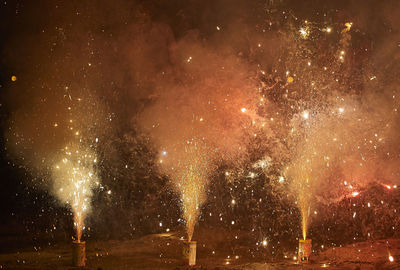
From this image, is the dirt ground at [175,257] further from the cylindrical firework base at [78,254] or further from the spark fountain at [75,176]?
the spark fountain at [75,176]

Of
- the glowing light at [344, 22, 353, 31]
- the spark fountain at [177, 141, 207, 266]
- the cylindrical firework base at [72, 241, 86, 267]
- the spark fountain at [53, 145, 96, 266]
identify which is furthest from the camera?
the spark fountain at [53, 145, 96, 266]

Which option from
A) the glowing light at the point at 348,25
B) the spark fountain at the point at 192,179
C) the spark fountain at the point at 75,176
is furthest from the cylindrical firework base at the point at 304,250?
the spark fountain at the point at 75,176

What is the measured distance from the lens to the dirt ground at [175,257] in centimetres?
503

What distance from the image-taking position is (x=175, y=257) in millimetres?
5637

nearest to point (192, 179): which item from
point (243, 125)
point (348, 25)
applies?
point (243, 125)

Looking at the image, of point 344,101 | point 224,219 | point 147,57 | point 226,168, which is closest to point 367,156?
point 344,101

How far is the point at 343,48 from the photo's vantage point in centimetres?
658

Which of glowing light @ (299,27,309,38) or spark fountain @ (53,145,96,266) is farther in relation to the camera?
spark fountain @ (53,145,96,266)

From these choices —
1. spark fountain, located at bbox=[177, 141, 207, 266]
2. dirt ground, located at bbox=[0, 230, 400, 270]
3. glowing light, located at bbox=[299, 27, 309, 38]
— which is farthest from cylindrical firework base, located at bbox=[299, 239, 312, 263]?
glowing light, located at bbox=[299, 27, 309, 38]

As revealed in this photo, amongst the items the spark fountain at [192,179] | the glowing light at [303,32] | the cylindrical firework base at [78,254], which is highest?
the glowing light at [303,32]

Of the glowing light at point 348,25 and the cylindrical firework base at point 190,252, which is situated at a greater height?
the glowing light at point 348,25

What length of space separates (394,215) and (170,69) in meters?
4.70

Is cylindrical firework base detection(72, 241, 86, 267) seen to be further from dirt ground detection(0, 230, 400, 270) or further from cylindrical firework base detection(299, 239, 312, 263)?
cylindrical firework base detection(299, 239, 312, 263)

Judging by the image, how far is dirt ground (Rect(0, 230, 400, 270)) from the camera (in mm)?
5027
